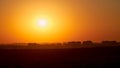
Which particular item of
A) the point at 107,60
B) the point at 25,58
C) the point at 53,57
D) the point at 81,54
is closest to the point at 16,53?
the point at 25,58

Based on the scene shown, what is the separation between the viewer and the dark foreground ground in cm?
1182

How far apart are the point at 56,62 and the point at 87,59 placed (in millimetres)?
1532

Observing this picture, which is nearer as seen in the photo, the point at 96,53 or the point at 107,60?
the point at 107,60

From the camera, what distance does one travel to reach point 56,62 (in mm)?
12062

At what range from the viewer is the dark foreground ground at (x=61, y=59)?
38.8ft

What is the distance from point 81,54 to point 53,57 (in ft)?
6.15

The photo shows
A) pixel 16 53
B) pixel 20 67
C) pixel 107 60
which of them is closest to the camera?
pixel 20 67

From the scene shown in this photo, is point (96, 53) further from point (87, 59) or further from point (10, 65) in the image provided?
point (10, 65)

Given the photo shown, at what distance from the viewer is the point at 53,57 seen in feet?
41.7

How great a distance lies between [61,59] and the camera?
497 inches

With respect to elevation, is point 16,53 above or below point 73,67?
above

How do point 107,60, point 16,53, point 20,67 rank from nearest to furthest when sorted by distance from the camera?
point 20,67, point 107,60, point 16,53

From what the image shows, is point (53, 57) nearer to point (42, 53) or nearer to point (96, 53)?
point (42, 53)

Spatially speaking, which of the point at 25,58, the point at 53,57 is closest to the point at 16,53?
the point at 25,58
